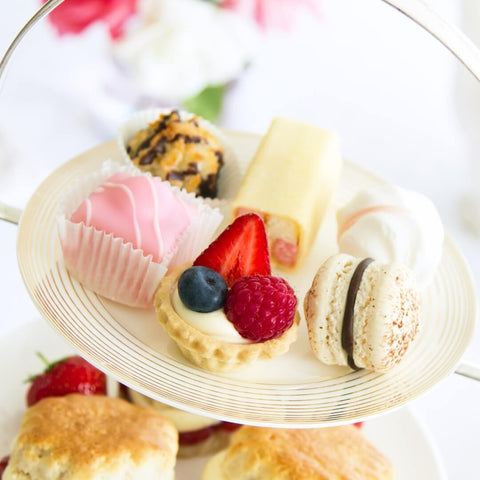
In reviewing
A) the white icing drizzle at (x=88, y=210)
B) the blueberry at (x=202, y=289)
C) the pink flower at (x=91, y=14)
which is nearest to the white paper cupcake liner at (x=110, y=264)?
the white icing drizzle at (x=88, y=210)

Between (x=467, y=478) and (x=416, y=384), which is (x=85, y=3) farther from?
(x=467, y=478)

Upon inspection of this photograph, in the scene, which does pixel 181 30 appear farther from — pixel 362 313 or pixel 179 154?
pixel 362 313

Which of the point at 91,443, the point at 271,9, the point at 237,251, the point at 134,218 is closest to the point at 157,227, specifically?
the point at 134,218

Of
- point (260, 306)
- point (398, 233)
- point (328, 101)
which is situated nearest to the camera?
point (260, 306)

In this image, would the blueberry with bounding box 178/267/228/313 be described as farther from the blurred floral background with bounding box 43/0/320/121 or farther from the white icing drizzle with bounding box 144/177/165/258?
the blurred floral background with bounding box 43/0/320/121

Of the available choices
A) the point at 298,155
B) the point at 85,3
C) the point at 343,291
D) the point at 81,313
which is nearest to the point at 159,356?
the point at 81,313

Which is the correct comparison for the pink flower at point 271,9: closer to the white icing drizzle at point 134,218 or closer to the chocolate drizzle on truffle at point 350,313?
the white icing drizzle at point 134,218
